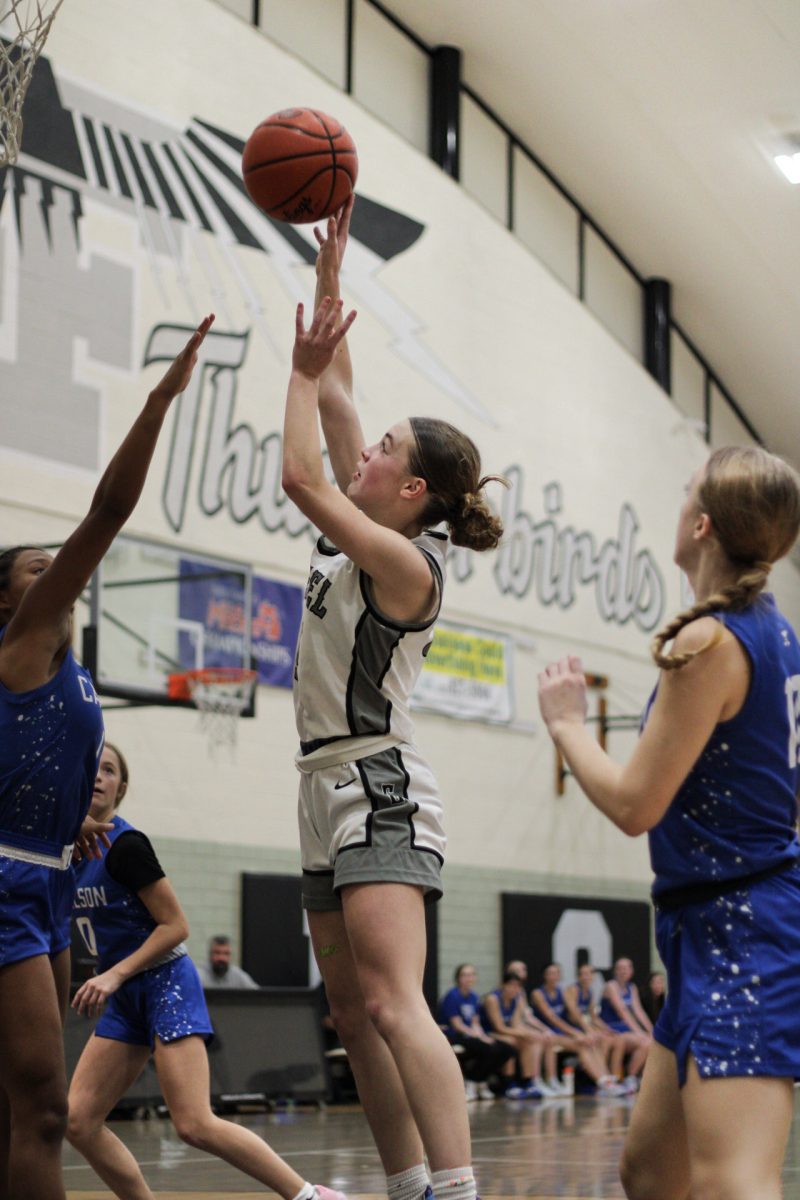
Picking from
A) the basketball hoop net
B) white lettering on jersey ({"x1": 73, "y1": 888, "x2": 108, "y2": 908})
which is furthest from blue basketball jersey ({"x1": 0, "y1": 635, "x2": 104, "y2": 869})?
the basketball hoop net

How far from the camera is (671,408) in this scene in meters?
22.4

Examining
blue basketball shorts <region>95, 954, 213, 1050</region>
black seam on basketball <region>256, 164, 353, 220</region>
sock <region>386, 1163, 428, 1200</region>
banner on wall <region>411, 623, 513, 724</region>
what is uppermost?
black seam on basketball <region>256, 164, 353, 220</region>

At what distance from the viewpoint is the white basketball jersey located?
3934mm

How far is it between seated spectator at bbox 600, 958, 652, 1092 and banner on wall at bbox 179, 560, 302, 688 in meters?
5.53

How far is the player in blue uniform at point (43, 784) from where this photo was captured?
3365 millimetres

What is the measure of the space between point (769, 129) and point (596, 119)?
2.19m

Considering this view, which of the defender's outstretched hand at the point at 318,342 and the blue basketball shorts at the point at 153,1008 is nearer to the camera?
the defender's outstretched hand at the point at 318,342

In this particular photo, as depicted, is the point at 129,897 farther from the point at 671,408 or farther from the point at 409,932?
the point at 671,408

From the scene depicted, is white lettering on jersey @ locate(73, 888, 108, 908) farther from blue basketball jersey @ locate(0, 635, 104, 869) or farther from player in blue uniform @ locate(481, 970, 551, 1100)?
player in blue uniform @ locate(481, 970, 551, 1100)

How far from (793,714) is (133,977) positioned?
9.32 feet

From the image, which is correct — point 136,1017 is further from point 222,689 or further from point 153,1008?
point 222,689

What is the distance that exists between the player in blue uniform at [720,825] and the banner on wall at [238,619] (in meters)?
10.6

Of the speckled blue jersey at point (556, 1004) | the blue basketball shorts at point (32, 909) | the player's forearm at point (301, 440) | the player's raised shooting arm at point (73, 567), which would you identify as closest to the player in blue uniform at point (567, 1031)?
the speckled blue jersey at point (556, 1004)

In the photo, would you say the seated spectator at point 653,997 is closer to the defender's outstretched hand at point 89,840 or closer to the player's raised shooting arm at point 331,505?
the defender's outstretched hand at point 89,840
